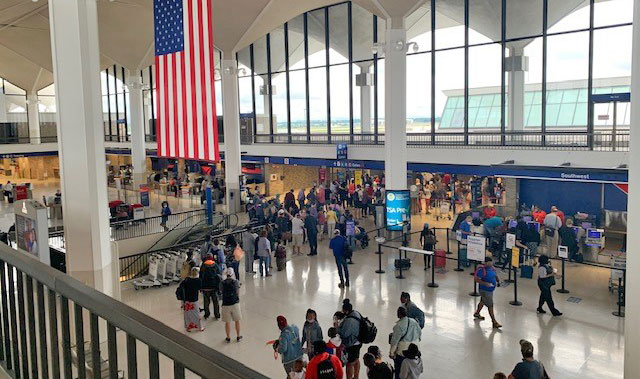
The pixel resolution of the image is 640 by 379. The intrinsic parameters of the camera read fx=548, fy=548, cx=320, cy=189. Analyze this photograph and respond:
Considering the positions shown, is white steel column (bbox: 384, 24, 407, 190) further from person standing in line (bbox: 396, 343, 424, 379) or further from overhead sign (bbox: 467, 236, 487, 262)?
person standing in line (bbox: 396, 343, 424, 379)

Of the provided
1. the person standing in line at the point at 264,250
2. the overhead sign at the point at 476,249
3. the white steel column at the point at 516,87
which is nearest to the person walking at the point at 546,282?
the overhead sign at the point at 476,249

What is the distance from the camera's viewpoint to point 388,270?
1570 centimetres

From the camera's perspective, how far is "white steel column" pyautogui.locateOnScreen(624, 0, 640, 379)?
6.84m

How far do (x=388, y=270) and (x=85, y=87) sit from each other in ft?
32.1

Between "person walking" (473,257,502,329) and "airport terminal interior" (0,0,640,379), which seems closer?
"airport terminal interior" (0,0,640,379)

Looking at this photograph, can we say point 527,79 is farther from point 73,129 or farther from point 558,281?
point 73,129

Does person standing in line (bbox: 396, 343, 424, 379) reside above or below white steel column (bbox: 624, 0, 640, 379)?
below

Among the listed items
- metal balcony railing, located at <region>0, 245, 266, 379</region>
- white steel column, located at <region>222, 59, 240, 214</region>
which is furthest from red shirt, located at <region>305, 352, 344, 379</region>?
white steel column, located at <region>222, 59, 240, 214</region>

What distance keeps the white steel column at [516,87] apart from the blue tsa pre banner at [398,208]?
311 inches

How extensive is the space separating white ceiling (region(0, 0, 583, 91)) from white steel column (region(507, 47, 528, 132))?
1.10m

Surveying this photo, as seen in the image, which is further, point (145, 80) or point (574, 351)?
point (145, 80)

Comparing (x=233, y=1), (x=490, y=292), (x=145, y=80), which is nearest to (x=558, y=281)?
(x=490, y=292)

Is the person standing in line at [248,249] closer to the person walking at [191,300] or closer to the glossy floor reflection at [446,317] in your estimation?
the glossy floor reflection at [446,317]

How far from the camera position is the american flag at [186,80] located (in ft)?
27.1
